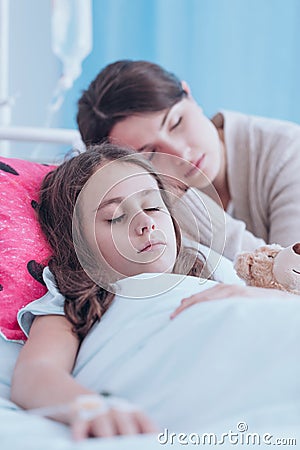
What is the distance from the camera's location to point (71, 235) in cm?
112

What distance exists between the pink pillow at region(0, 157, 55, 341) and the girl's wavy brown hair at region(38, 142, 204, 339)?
0.06 feet

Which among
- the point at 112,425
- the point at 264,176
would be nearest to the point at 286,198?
the point at 264,176

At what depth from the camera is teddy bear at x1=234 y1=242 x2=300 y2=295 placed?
108 cm

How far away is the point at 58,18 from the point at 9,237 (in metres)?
1.28

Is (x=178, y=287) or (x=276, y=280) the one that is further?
(x=276, y=280)

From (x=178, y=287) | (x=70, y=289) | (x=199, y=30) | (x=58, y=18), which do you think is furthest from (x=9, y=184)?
(x=199, y=30)

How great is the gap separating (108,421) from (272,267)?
1.77 ft

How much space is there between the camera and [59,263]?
43.2 inches

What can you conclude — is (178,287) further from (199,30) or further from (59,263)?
(199,30)

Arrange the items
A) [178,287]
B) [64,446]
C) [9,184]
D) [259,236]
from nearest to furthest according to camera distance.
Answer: [64,446] < [178,287] < [9,184] < [259,236]

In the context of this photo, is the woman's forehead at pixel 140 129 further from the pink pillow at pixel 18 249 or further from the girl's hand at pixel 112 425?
the girl's hand at pixel 112 425

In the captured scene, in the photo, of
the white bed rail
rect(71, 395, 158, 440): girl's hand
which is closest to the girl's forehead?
rect(71, 395, 158, 440): girl's hand

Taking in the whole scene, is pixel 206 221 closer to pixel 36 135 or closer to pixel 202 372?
pixel 202 372

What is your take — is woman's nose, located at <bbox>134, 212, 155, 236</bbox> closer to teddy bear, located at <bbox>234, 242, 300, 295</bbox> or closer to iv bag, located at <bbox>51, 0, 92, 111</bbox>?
teddy bear, located at <bbox>234, 242, 300, 295</bbox>
